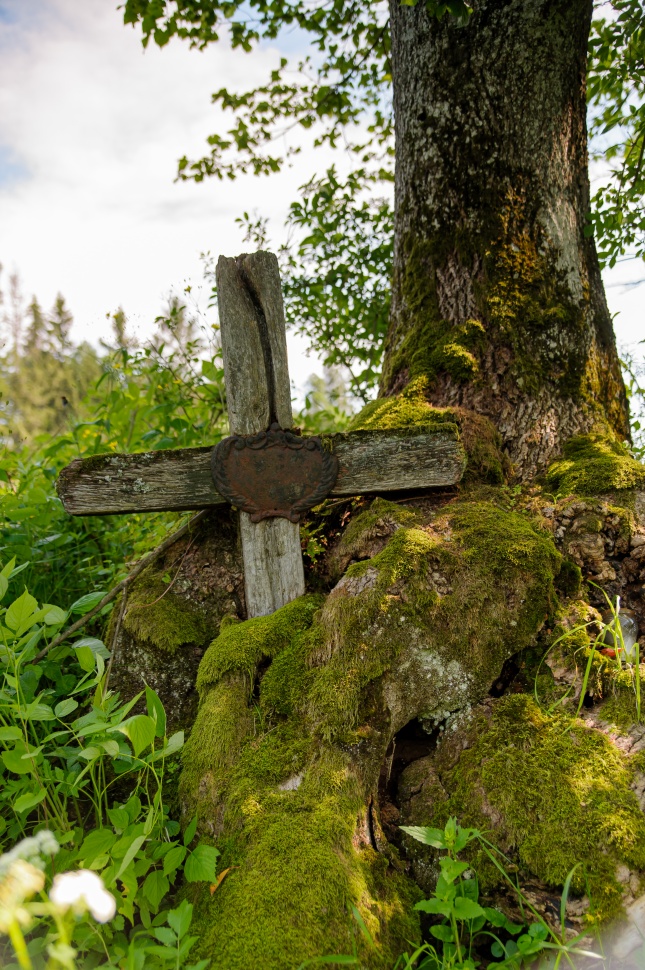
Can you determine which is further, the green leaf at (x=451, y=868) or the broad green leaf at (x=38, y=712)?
the broad green leaf at (x=38, y=712)

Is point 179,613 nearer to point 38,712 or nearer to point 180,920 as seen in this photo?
point 38,712

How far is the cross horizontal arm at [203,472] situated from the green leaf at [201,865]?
1398 mm

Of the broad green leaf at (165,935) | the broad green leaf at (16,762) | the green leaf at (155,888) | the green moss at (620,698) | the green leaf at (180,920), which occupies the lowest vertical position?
the green leaf at (155,888)

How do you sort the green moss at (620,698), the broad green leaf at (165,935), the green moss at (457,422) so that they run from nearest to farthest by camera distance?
the broad green leaf at (165,935) < the green moss at (620,698) < the green moss at (457,422)

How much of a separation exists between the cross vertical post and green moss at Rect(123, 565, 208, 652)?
0.26m

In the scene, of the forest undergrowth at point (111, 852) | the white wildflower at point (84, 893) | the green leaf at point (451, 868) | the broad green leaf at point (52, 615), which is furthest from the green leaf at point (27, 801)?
the green leaf at point (451, 868)

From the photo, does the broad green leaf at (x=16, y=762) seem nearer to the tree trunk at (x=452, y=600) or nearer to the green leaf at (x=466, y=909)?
the tree trunk at (x=452, y=600)

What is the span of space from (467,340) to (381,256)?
2559mm

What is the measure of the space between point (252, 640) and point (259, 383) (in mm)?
1122

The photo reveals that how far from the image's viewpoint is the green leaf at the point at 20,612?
194cm

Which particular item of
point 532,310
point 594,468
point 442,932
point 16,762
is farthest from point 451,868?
point 532,310

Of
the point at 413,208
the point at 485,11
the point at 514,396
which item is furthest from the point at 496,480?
the point at 485,11

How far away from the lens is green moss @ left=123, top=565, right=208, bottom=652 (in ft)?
9.02

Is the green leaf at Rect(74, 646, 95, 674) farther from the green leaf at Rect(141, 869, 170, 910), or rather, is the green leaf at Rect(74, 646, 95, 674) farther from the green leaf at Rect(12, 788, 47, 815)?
the green leaf at Rect(141, 869, 170, 910)
